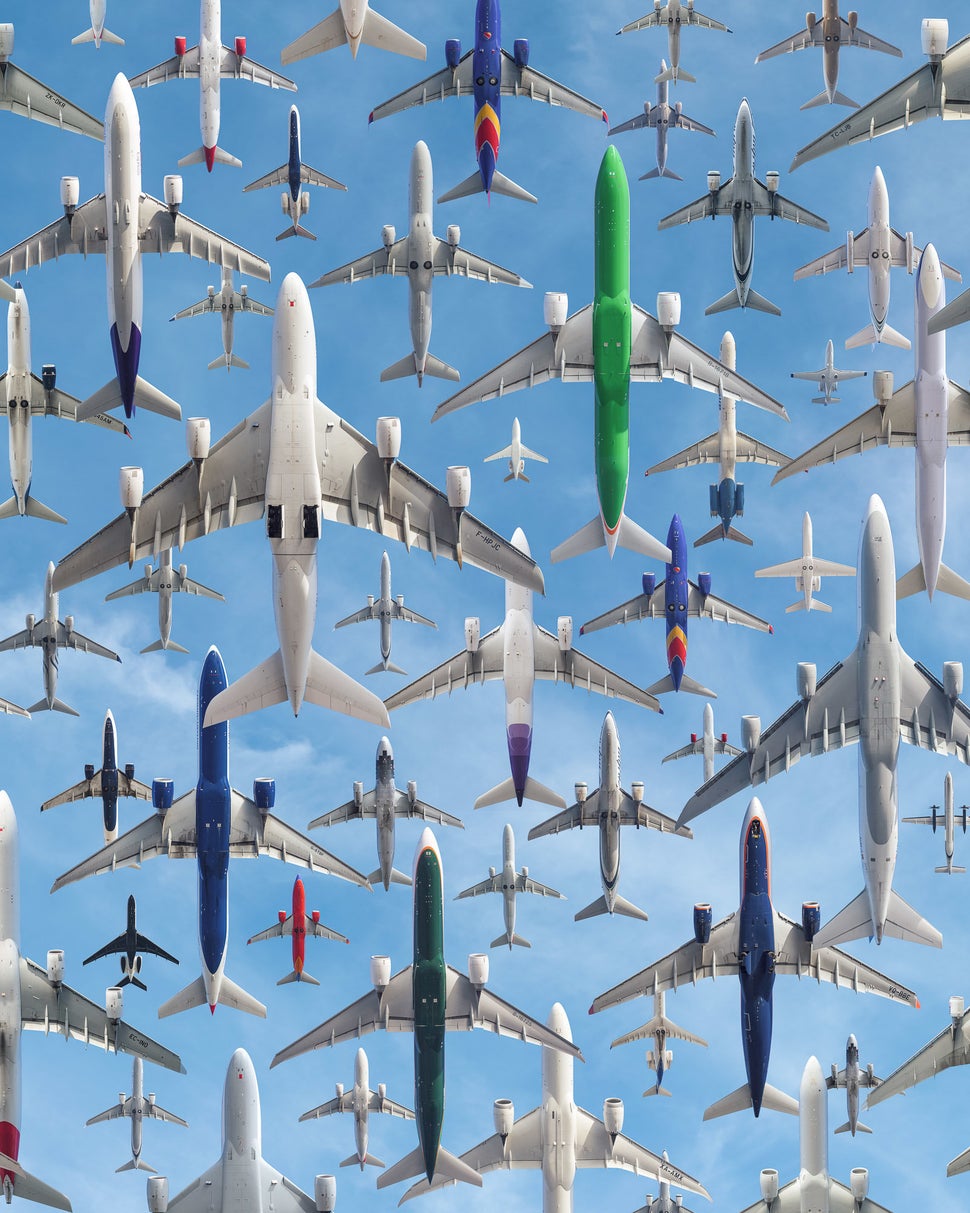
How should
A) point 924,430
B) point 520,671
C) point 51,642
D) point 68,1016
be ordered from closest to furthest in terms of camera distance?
1. point 68,1016
2. point 924,430
3. point 520,671
4. point 51,642

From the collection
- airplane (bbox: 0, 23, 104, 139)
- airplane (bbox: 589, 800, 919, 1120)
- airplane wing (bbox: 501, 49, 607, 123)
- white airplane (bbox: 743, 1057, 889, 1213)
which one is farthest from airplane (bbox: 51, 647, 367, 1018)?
airplane wing (bbox: 501, 49, 607, 123)

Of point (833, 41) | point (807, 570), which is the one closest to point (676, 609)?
point (807, 570)

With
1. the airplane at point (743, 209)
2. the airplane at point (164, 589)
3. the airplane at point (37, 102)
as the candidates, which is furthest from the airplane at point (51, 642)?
the airplane at point (743, 209)

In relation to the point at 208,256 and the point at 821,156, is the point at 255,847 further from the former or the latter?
the point at 821,156

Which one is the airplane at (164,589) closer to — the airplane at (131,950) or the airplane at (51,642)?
the airplane at (51,642)

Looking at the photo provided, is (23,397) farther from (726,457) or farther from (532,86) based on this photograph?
(726,457)

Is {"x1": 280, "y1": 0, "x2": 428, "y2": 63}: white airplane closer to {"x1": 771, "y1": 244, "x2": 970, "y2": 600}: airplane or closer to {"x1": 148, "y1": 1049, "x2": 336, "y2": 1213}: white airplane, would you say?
{"x1": 771, "y1": 244, "x2": 970, "y2": 600}: airplane

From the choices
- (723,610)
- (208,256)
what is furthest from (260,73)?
(723,610)
